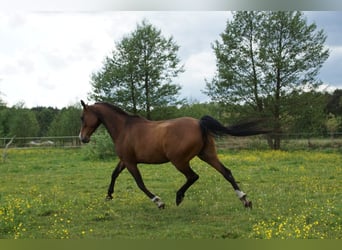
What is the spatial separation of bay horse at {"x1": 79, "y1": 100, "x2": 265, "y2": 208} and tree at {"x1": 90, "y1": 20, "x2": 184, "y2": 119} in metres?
13.2

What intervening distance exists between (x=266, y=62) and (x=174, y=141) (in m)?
17.3

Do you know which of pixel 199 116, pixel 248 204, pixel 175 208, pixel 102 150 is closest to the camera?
pixel 248 204

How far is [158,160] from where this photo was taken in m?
6.84

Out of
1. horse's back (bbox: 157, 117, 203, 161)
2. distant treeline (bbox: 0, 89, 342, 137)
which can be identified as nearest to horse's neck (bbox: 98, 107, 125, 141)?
horse's back (bbox: 157, 117, 203, 161)

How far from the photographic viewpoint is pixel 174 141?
257 inches

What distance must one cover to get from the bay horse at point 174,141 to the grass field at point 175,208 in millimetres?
664

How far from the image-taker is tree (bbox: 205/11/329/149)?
21.7 m

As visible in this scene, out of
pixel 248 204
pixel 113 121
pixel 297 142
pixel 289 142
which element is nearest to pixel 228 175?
pixel 248 204

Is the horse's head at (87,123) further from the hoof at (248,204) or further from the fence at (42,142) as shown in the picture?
the fence at (42,142)

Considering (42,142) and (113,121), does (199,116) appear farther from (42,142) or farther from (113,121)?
(113,121)

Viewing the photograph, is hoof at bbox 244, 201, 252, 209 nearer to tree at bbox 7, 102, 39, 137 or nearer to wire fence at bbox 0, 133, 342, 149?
wire fence at bbox 0, 133, 342, 149

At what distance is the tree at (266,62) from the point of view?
854 inches

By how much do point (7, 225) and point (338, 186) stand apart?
7318mm

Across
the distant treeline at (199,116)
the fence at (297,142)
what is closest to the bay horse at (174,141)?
the fence at (297,142)
